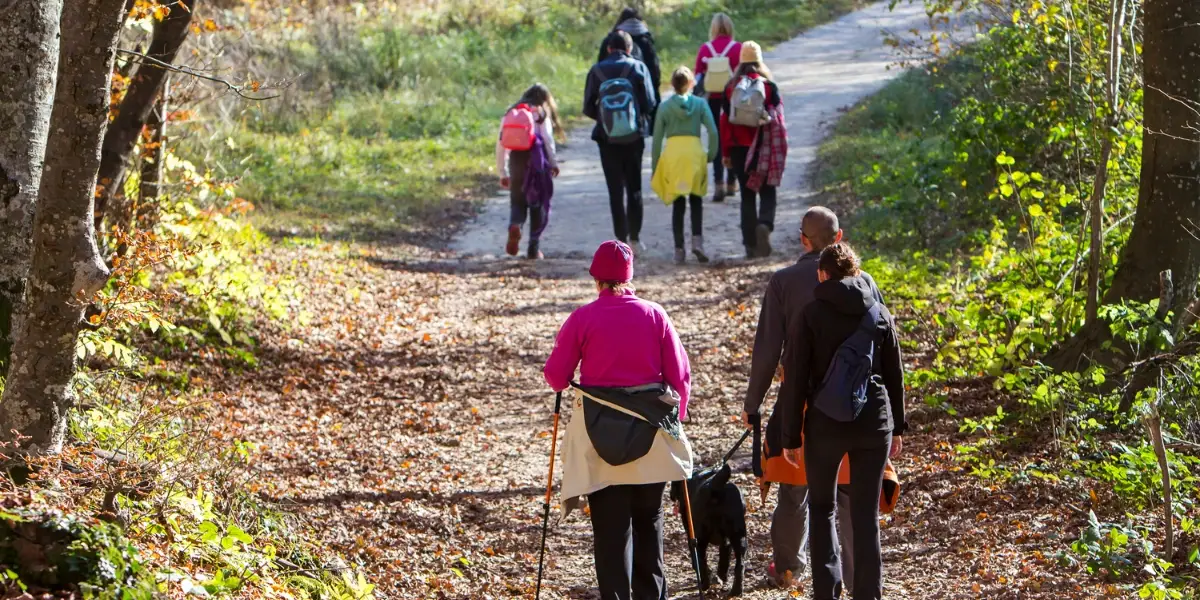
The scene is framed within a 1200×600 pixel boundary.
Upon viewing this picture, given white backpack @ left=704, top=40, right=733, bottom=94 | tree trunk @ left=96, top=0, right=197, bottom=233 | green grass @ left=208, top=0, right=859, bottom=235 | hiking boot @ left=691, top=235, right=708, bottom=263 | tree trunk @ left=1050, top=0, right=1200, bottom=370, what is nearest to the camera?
tree trunk @ left=1050, top=0, right=1200, bottom=370

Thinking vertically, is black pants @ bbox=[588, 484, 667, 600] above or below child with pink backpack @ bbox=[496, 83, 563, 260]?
below

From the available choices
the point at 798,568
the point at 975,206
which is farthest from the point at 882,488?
the point at 975,206

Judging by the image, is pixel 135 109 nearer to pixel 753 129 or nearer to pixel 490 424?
pixel 490 424

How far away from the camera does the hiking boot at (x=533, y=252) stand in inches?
535

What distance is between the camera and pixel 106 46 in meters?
5.13

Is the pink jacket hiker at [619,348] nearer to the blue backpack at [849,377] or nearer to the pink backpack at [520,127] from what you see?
the blue backpack at [849,377]

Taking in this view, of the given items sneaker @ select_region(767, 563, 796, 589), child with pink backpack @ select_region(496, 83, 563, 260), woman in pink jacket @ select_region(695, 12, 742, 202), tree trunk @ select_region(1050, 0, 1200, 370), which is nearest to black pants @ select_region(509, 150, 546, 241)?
child with pink backpack @ select_region(496, 83, 563, 260)

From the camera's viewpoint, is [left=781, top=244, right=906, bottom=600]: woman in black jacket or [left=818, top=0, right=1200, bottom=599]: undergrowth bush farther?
[left=818, top=0, right=1200, bottom=599]: undergrowth bush

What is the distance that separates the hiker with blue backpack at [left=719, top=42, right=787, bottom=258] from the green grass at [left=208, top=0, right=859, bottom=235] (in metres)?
4.76

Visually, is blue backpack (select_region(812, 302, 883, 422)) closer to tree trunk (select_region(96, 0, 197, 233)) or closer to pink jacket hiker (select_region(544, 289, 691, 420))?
pink jacket hiker (select_region(544, 289, 691, 420))

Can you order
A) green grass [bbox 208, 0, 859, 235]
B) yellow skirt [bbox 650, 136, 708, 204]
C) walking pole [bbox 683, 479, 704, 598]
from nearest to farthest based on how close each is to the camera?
walking pole [bbox 683, 479, 704, 598]
yellow skirt [bbox 650, 136, 708, 204]
green grass [bbox 208, 0, 859, 235]

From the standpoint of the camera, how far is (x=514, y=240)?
1358 cm

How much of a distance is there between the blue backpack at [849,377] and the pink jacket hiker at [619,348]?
24.6 inches

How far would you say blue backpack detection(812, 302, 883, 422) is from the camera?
16.7 feet
